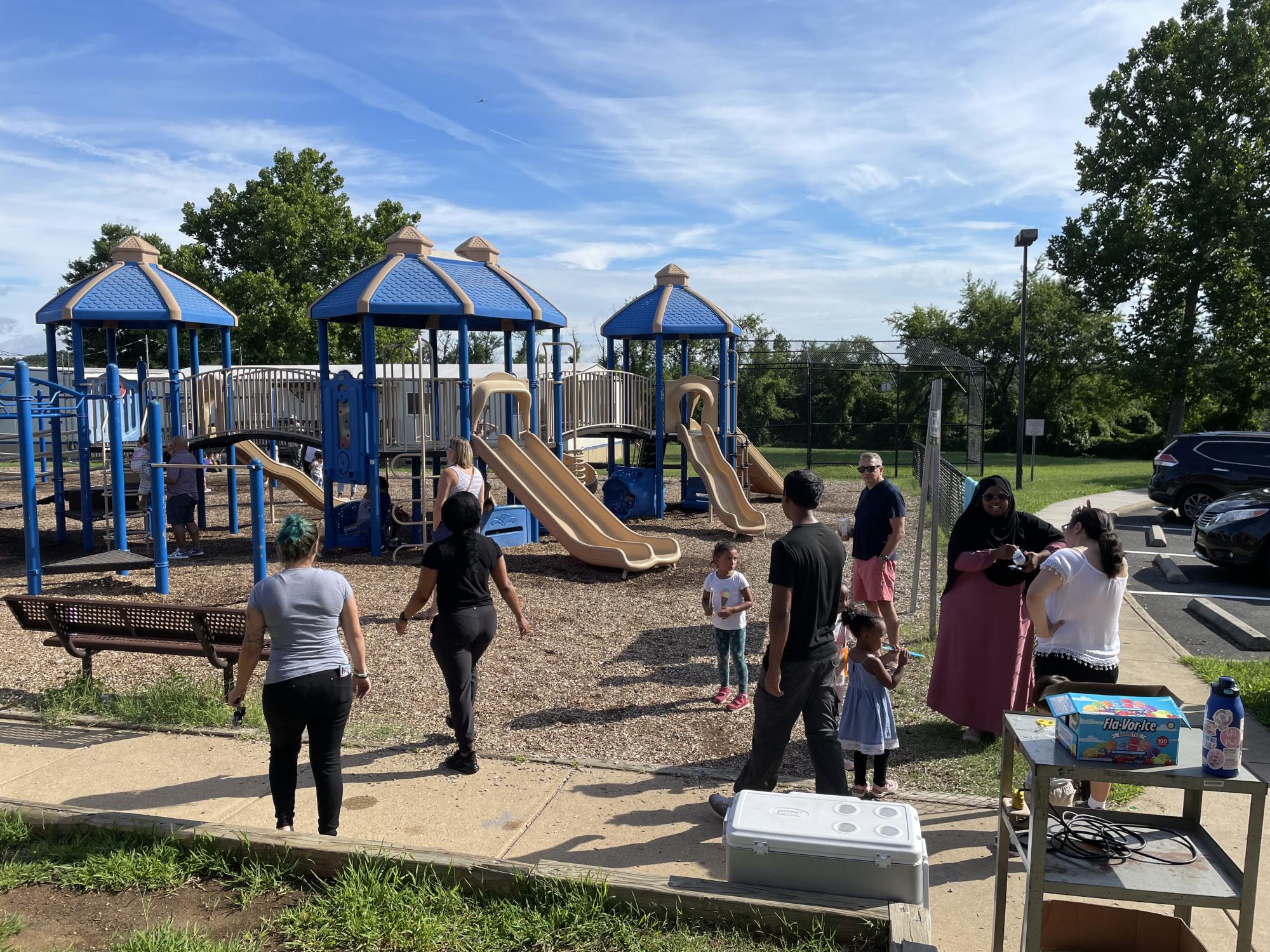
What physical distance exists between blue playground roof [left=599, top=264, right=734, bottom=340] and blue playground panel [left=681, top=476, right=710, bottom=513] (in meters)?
2.92

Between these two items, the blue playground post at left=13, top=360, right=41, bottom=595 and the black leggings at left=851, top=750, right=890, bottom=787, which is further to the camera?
the blue playground post at left=13, top=360, right=41, bottom=595

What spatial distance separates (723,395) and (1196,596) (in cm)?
949

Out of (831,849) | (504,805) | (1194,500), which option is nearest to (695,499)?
(1194,500)

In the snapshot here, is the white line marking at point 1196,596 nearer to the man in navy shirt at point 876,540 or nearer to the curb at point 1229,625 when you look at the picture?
the curb at point 1229,625

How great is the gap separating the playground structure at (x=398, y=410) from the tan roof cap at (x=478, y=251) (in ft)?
0.09

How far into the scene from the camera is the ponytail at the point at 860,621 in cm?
491

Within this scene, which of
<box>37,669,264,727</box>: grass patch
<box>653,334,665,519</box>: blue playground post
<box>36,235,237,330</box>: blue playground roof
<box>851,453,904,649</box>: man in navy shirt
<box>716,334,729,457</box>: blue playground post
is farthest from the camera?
<box>716,334,729,457</box>: blue playground post

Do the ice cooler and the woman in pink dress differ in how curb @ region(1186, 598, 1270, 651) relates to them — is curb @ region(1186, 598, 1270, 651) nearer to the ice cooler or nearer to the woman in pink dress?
the woman in pink dress

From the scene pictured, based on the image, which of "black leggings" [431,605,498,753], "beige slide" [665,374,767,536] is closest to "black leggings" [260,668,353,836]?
"black leggings" [431,605,498,753]

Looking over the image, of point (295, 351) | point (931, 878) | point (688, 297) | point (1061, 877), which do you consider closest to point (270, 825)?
point (931, 878)

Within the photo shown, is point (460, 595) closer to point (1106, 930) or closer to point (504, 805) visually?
point (504, 805)

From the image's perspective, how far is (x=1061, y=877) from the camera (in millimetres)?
3074

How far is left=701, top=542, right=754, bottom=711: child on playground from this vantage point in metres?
6.49

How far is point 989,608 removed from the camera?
5586 mm
